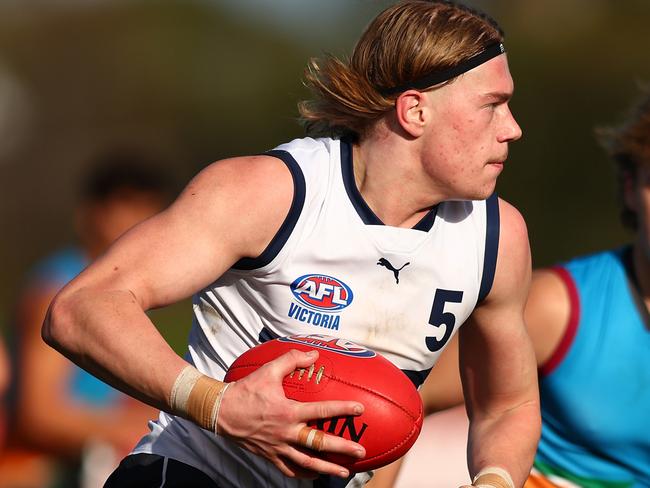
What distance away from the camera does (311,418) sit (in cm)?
291

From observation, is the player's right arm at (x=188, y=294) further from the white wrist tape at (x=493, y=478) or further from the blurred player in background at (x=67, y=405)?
the blurred player in background at (x=67, y=405)

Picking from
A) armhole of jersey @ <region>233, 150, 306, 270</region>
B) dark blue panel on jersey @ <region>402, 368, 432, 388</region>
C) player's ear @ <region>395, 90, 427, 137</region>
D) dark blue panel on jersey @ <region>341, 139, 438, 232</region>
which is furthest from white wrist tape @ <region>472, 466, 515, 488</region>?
player's ear @ <region>395, 90, 427, 137</region>

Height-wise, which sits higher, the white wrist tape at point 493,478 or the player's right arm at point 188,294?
the player's right arm at point 188,294

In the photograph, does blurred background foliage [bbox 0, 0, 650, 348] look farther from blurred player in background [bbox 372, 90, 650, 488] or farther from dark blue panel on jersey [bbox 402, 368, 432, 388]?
dark blue panel on jersey [bbox 402, 368, 432, 388]

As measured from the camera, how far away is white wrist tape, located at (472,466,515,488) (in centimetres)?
353

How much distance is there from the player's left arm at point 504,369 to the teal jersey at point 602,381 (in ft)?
2.26

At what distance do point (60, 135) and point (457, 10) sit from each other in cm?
1887

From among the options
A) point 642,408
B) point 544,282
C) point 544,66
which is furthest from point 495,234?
point 544,66

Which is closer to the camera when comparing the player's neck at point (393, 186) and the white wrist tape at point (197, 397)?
the white wrist tape at point (197, 397)

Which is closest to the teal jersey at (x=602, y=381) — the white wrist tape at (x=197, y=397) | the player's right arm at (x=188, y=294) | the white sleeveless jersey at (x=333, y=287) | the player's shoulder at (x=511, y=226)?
the player's shoulder at (x=511, y=226)

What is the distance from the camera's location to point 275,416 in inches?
113

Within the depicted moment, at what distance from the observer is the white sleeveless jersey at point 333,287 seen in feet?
11.1

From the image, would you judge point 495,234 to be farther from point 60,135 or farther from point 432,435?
point 60,135

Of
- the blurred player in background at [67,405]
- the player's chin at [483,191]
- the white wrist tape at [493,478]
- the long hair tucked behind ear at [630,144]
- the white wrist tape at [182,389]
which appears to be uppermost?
the player's chin at [483,191]
